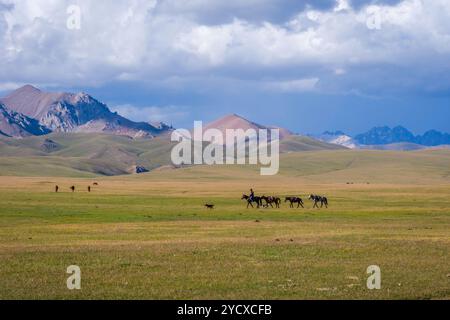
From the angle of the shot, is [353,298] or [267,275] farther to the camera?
[267,275]

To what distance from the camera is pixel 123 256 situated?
27391 millimetres

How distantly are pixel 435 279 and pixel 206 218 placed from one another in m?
33.5

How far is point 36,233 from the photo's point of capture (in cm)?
3972
